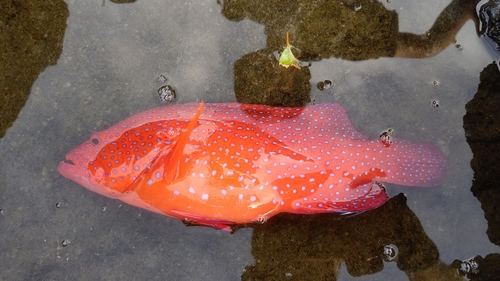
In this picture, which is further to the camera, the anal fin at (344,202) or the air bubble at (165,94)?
the air bubble at (165,94)

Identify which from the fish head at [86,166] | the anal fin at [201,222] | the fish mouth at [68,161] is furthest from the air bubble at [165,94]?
the anal fin at [201,222]

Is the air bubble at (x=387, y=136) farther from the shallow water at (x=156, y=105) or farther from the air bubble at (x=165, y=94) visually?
the air bubble at (x=165, y=94)

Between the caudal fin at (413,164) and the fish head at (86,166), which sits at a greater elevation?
the caudal fin at (413,164)

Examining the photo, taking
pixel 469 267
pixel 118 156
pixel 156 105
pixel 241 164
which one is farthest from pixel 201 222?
pixel 469 267

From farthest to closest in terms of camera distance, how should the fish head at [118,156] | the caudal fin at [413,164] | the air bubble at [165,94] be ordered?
1. the air bubble at [165,94]
2. the caudal fin at [413,164]
3. the fish head at [118,156]

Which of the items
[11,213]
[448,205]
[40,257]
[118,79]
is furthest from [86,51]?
[448,205]

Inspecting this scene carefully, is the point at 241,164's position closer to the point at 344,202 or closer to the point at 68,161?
the point at 344,202

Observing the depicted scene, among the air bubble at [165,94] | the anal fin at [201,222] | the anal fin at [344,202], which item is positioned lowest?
the anal fin at [201,222]
